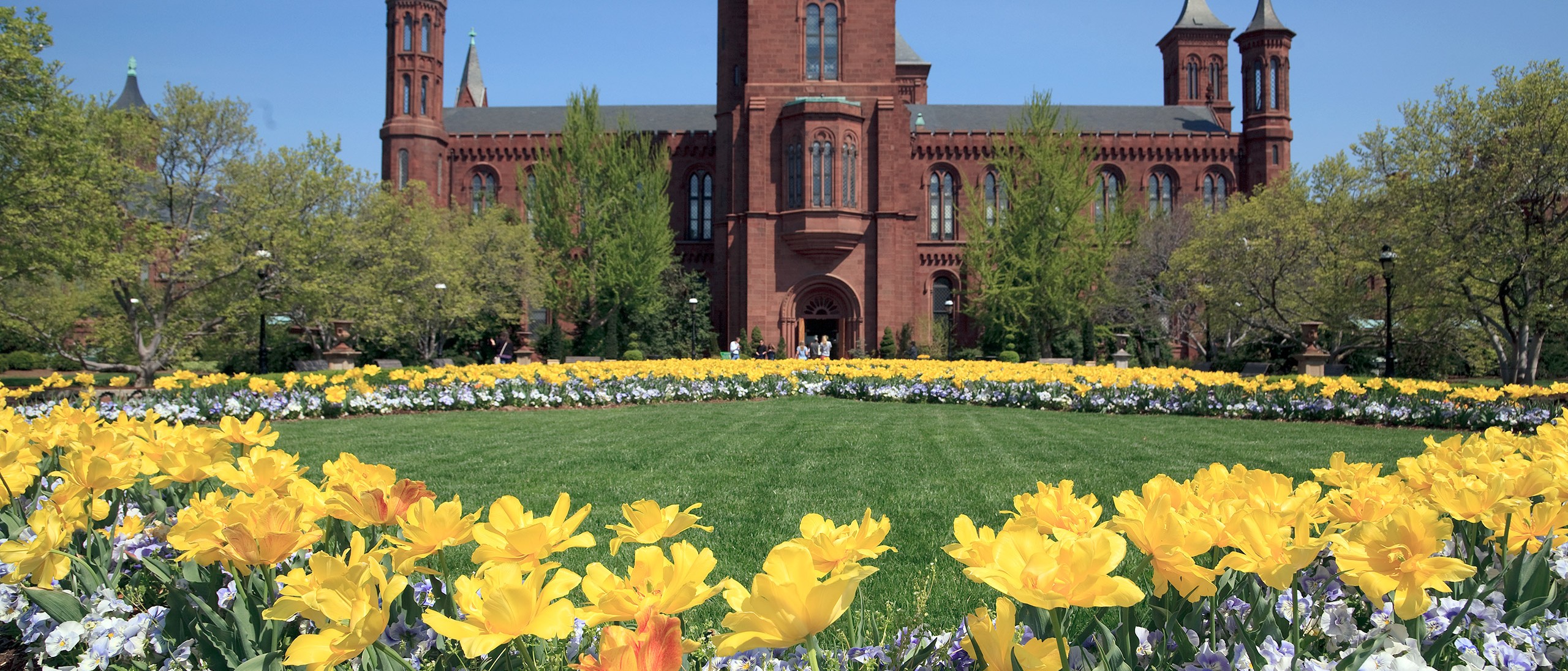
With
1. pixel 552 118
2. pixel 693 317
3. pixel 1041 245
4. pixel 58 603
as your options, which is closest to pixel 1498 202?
pixel 1041 245

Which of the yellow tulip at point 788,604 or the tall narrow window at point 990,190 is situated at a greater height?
the tall narrow window at point 990,190

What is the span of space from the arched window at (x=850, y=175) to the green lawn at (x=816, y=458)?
22.0 metres

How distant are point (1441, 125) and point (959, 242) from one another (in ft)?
76.6

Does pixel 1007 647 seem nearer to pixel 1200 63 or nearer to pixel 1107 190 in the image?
pixel 1107 190

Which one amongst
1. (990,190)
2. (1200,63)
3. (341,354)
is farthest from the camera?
(1200,63)

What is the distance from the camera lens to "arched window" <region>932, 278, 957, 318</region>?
40844mm

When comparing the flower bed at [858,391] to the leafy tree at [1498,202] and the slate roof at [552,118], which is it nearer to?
the leafy tree at [1498,202]

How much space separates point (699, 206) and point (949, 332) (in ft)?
44.7

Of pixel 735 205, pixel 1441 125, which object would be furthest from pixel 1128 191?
pixel 1441 125

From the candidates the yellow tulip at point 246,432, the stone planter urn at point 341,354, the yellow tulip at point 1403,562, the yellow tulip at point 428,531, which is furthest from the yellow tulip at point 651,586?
the stone planter urn at point 341,354

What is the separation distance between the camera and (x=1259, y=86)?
1788 inches

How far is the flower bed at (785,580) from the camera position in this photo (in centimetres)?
123

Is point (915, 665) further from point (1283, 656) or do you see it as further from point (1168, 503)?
point (1283, 656)

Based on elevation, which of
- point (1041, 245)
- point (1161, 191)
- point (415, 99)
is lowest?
point (1041, 245)
